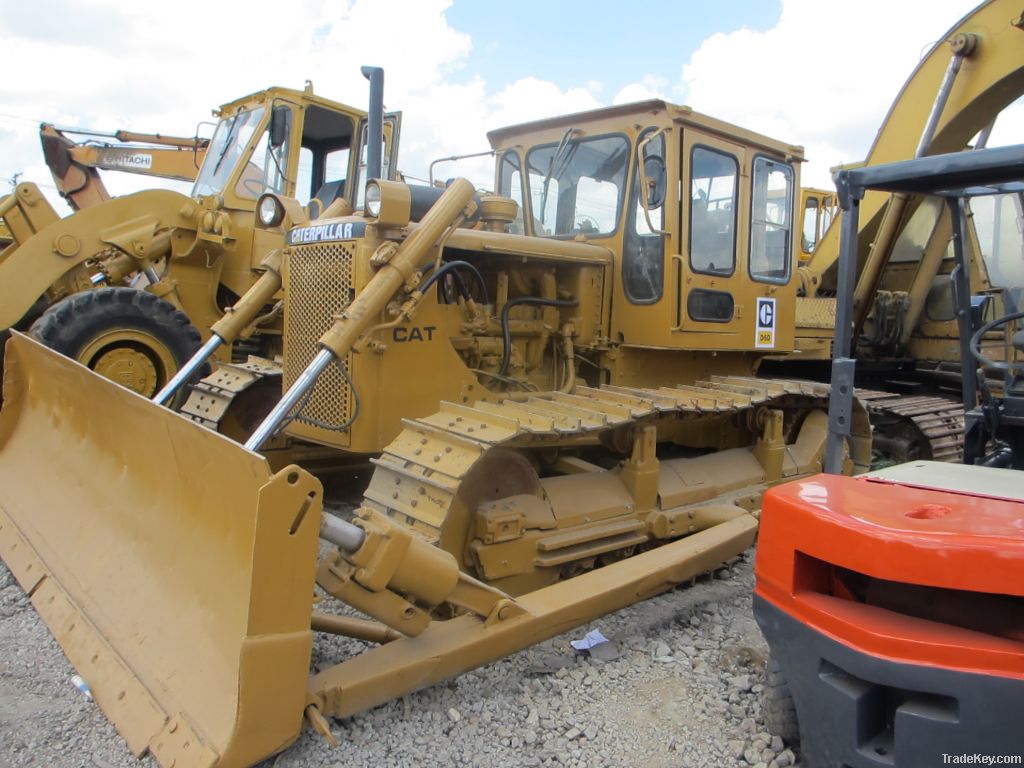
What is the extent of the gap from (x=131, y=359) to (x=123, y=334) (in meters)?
0.21

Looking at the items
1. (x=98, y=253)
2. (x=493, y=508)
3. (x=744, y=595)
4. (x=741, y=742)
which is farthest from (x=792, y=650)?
(x=98, y=253)

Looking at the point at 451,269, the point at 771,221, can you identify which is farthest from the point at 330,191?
the point at 771,221

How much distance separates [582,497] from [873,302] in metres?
5.02

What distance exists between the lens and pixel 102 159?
994 cm

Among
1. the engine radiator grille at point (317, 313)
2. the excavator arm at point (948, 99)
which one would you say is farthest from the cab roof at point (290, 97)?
the excavator arm at point (948, 99)

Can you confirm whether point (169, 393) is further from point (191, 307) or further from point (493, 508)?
point (191, 307)

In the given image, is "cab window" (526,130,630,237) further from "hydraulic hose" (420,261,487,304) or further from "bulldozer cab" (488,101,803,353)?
"hydraulic hose" (420,261,487,304)

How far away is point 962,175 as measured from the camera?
272cm

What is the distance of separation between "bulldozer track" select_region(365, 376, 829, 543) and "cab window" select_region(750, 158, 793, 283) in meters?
1.38

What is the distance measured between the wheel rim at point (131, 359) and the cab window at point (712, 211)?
4.30 meters

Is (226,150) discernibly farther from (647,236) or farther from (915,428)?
(915,428)

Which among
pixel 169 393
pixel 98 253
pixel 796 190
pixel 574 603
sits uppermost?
pixel 796 190

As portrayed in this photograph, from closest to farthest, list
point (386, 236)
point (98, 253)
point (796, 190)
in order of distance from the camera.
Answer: point (386, 236) < point (796, 190) < point (98, 253)

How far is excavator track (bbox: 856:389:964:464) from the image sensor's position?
6.27 m
